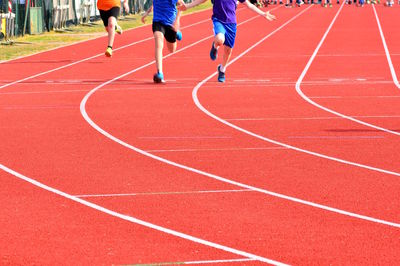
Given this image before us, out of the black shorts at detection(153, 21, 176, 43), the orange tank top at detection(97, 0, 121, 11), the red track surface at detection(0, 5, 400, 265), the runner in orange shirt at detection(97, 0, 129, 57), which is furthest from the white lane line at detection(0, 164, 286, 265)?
the orange tank top at detection(97, 0, 121, 11)

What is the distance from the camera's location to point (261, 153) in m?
11.4

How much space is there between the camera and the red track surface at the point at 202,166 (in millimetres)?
7355

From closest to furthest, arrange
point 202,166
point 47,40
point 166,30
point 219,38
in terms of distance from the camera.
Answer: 1. point 202,166
2. point 219,38
3. point 166,30
4. point 47,40

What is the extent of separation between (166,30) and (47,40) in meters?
14.8

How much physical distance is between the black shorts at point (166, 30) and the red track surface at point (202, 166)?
0.77 m

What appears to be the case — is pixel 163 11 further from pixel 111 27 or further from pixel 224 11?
pixel 111 27

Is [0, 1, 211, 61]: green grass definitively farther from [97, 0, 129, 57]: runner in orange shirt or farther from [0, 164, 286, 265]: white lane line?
[0, 164, 286, 265]: white lane line

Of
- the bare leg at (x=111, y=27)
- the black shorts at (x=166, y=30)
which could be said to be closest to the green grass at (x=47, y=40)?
the bare leg at (x=111, y=27)

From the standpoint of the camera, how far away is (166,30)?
1928 centimetres

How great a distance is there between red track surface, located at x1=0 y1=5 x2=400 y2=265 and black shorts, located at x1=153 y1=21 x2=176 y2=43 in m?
0.77

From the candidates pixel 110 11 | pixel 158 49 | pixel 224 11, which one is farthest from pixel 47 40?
pixel 224 11

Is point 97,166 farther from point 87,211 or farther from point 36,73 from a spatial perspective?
point 36,73

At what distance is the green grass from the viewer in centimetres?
2845

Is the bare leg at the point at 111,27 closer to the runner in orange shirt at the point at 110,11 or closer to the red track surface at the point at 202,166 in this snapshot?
the runner in orange shirt at the point at 110,11
